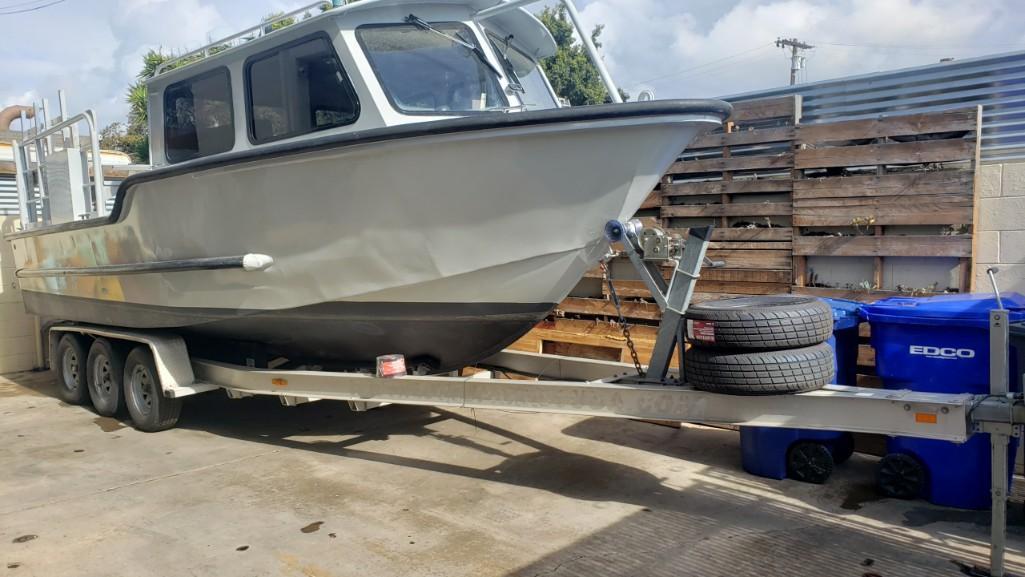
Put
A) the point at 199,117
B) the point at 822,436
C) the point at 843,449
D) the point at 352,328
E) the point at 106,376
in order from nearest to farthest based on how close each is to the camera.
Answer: the point at 822,436 < the point at 843,449 < the point at 352,328 < the point at 199,117 < the point at 106,376

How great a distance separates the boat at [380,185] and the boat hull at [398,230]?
12 mm

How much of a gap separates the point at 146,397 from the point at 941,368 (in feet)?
19.4

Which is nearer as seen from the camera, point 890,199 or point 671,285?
point 671,285

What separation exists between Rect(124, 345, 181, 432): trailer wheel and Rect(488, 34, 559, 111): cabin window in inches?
144

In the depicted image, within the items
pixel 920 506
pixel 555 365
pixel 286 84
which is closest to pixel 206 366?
pixel 286 84

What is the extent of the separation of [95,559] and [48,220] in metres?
5.04

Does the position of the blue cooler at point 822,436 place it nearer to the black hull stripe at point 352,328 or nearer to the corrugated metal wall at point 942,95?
the black hull stripe at point 352,328

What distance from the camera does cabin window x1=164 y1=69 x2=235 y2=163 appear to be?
17.6 feet

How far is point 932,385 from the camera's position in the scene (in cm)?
391

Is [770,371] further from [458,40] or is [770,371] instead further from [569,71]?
[569,71]

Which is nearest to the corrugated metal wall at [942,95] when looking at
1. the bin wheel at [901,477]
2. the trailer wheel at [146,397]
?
the bin wheel at [901,477]

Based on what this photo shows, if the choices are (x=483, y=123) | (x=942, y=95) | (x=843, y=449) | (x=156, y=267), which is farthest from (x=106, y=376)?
(x=942, y=95)

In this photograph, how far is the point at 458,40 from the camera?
15.5 ft

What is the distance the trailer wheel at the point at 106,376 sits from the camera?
6.47 meters
